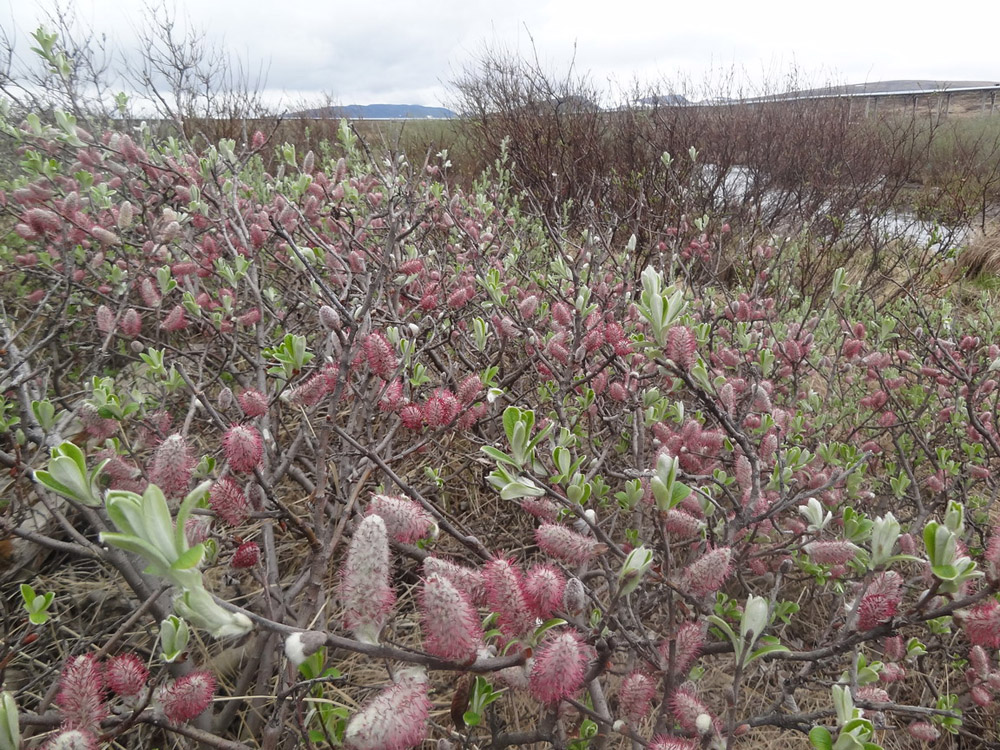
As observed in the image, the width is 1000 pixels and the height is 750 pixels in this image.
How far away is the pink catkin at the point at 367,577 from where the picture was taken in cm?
70

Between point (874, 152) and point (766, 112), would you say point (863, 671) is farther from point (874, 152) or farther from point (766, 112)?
point (766, 112)

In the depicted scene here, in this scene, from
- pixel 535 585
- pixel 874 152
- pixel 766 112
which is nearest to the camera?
pixel 535 585

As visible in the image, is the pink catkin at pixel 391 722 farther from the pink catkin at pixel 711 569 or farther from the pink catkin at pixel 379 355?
the pink catkin at pixel 379 355

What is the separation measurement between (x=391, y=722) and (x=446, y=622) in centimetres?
13

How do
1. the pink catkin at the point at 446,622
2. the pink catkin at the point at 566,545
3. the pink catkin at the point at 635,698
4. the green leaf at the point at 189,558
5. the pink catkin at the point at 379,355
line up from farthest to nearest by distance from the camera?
1. the pink catkin at the point at 379,355
2. the pink catkin at the point at 635,698
3. the pink catkin at the point at 566,545
4. the pink catkin at the point at 446,622
5. the green leaf at the point at 189,558

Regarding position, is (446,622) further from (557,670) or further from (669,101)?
(669,101)

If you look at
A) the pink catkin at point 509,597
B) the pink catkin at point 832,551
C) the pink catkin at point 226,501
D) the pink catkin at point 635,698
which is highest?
the pink catkin at point 226,501

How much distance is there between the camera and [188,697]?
36.4 inches

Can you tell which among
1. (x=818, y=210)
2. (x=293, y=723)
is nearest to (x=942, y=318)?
(x=293, y=723)

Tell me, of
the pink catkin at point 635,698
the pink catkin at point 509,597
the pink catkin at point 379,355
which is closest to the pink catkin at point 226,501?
the pink catkin at point 379,355

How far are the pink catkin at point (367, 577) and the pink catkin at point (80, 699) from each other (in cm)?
54

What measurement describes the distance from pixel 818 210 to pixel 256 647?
830 cm

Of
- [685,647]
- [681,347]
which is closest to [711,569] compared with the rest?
[685,647]

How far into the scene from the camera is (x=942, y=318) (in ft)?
9.84
